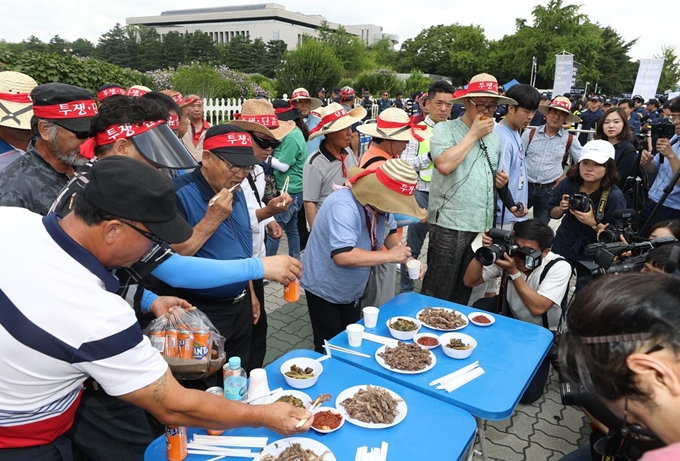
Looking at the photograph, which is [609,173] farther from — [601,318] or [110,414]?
[110,414]

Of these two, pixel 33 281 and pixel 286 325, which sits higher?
pixel 33 281

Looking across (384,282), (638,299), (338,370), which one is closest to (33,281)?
(338,370)

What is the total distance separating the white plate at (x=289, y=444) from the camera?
160 cm

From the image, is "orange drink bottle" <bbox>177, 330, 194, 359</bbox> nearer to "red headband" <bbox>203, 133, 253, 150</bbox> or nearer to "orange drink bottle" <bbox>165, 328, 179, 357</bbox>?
"orange drink bottle" <bbox>165, 328, 179, 357</bbox>

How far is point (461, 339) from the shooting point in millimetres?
2492

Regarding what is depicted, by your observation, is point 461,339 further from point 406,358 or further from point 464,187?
point 464,187

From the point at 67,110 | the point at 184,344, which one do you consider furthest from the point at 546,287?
the point at 67,110

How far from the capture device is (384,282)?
3.77 m

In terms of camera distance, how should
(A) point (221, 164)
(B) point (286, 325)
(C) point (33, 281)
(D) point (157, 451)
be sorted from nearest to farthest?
(C) point (33, 281), (D) point (157, 451), (A) point (221, 164), (B) point (286, 325)

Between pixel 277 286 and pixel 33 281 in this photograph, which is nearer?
pixel 33 281

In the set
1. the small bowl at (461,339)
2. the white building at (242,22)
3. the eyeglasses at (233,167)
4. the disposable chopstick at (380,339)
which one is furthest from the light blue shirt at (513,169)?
the white building at (242,22)

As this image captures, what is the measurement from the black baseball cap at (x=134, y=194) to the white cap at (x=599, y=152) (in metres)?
3.75

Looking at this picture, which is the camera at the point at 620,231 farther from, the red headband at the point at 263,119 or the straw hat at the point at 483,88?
the red headband at the point at 263,119

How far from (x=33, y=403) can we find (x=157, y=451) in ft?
1.71
